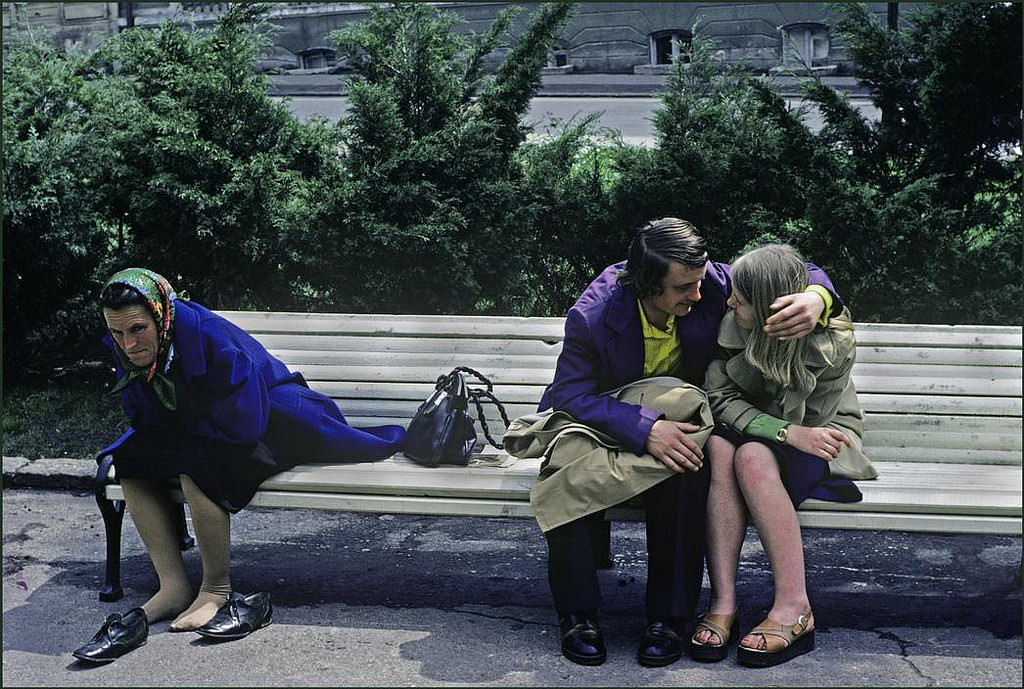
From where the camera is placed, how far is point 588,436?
3.82 m

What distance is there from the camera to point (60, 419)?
21.2ft

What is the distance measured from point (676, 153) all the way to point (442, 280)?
1.37 metres

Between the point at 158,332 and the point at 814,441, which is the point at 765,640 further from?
the point at 158,332

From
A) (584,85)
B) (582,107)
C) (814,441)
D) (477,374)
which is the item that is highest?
(584,85)

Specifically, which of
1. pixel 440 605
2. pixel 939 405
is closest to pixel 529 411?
pixel 440 605

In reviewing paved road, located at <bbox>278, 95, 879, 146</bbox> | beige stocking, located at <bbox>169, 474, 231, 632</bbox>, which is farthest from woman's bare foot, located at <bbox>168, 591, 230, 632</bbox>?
paved road, located at <bbox>278, 95, 879, 146</bbox>

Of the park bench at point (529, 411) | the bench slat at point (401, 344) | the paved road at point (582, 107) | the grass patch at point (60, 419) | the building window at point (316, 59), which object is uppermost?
the building window at point (316, 59)

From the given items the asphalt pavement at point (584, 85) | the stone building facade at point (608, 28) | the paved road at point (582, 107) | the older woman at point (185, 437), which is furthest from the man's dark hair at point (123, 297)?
the asphalt pavement at point (584, 85)

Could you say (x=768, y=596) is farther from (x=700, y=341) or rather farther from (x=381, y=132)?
(x=381, y=132)

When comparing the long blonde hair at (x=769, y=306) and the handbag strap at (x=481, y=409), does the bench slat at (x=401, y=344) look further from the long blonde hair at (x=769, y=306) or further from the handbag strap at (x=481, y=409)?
the long blonde hair at (x=769, y=306)

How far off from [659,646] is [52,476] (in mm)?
3210

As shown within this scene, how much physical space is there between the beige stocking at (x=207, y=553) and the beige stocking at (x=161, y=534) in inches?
2.8

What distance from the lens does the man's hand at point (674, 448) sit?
12.1 ft

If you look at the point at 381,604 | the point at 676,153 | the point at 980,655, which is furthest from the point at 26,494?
the point at 980,655
